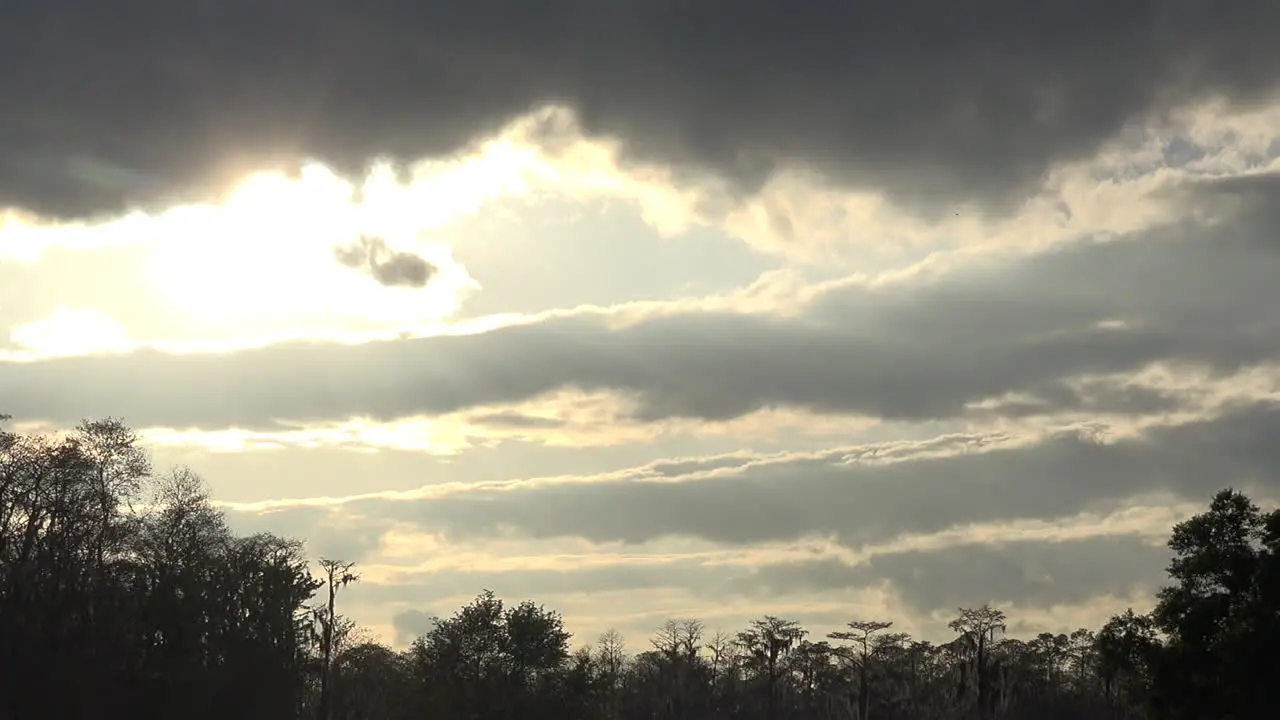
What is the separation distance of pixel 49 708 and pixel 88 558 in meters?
8.20

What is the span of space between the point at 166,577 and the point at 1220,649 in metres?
57.8

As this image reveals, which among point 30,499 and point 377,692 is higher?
point 30,499

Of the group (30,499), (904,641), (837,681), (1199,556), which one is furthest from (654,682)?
(1199,556)

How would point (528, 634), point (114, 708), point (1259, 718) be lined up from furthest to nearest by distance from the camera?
point (528, 634), point (114, 708), point (1259, 718)

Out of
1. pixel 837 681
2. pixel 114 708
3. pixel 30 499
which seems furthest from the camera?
pixel 837 681

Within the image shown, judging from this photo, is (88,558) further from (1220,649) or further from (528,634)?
(1220,649)

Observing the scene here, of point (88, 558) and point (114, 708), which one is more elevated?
point (88, 558)

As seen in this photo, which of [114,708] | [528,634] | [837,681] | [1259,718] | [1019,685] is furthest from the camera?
[837,681]

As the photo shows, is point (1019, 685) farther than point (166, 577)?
Yes

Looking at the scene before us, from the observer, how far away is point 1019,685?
158 m

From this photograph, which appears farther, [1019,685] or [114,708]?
[1019,685]

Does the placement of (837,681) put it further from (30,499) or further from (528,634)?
(30,499)

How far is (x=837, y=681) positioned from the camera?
600 feet

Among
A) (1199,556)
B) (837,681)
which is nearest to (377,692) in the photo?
(1199,556)
